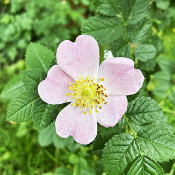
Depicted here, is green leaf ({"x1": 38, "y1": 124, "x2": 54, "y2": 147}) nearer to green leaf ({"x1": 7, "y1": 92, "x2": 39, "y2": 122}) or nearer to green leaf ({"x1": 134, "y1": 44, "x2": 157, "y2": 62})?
green leaf ({"x1": 7, "y1": 92, "x2": 39, "y2": 122})

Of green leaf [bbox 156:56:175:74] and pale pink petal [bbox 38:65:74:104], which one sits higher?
pale pink petal [bbox 38:65:74:104]

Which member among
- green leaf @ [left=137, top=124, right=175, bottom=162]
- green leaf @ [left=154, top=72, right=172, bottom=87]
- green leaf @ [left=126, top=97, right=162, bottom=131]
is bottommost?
green leaf @ [left=154, top=72, right=172, bottom=87]

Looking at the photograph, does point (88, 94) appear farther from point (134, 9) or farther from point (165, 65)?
point (165, 65)

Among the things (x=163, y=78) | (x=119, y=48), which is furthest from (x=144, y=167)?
(x=163, y=78)

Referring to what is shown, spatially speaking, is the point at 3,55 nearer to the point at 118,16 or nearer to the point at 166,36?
the point at 166,36

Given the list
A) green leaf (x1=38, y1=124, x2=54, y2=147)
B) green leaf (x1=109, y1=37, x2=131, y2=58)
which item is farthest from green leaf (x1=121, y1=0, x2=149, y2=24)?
green leaf (x1=38, y1=124, x2=54, y2=147)

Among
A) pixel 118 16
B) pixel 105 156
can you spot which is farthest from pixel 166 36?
pixel 105 156

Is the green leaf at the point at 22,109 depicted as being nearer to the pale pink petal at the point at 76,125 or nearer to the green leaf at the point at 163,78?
the pale pink petal at the point at 76,125
